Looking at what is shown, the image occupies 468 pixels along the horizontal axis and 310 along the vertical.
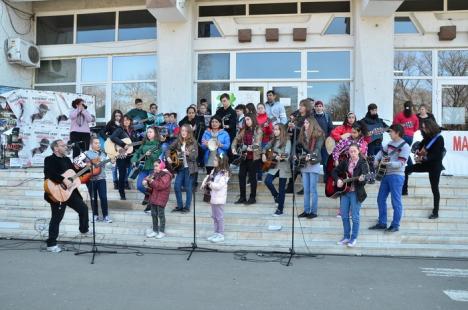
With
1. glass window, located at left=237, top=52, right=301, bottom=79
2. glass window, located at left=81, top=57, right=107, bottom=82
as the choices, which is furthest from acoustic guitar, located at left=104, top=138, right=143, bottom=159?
glass window, located at left=81, top=57, right=107, bottom=82

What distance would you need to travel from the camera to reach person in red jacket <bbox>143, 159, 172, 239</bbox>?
26.8 ft

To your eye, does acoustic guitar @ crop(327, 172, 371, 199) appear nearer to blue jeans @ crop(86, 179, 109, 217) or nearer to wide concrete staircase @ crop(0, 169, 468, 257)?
wide concrete staircase @ crop(0, 169, 468, 257)

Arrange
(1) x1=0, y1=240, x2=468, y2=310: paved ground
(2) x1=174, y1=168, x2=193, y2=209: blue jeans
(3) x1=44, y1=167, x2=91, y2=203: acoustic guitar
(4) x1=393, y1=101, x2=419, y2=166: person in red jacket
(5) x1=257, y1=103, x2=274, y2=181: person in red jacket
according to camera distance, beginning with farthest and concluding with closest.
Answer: (4) x1=393, y1=101, x2=419, y2=166: person in red jacket → (5) x1=257, y1=103, x2=274, y2=181: person in red jacket → (2) x1=174, y1=168, x2=193, y2=209: blue jeans → (3) x1=44, y1=167, x2=91, y2=203: acoustic guitar → (1) x1=0, y1=240, x2=468, y2=310: paved ground

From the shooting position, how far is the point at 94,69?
51.4 feet

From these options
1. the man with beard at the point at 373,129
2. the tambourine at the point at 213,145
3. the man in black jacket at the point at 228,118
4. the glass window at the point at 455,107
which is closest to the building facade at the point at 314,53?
the glass window at the point at 455,107

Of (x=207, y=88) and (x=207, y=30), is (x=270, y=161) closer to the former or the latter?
(x=207, y=88)

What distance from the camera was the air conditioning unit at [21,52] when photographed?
14.9 meters

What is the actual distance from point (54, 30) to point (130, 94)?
3855 millimetres

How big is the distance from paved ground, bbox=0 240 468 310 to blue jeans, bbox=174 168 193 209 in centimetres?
154

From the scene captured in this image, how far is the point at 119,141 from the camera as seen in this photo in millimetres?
10031

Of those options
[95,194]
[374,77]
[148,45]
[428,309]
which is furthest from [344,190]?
[148,45]

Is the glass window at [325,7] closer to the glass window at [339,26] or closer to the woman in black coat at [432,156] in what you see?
the glass window at [339,26]

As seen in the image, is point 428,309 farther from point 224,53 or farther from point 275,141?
point 224,53

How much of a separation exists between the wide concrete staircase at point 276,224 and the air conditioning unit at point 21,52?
21.1ft
